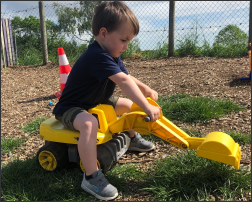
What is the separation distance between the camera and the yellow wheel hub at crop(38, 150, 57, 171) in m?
2.39

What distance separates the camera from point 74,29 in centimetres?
951

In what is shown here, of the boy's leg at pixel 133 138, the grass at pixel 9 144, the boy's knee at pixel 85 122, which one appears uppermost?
the boy's knee at pixel 85 122

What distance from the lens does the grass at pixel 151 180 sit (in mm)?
1919

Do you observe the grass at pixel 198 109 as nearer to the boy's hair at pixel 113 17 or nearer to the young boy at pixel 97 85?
the young boy at pixel 97 85

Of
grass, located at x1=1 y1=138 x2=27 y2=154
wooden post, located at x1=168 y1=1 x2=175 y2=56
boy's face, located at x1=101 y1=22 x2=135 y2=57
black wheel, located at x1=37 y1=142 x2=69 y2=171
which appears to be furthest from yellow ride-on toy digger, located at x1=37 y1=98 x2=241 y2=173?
wooden post, located at x1=168 y1=1 x2=175 y2=56

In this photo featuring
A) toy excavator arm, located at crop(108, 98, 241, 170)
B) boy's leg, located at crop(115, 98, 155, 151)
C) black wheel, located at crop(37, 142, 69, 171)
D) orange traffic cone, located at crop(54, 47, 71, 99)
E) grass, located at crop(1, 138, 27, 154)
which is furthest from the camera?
orange traffic cone, located at crop(54, 47, 71, 99)

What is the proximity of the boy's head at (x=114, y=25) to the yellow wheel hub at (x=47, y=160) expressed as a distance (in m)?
1.12

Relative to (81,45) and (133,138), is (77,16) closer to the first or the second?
(81,45)

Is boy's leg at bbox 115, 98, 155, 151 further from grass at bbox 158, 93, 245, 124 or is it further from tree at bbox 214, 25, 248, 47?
tree at bbox 214, 25, 248, 47

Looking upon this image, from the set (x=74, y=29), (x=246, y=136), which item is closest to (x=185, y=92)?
(x=246, y=136)

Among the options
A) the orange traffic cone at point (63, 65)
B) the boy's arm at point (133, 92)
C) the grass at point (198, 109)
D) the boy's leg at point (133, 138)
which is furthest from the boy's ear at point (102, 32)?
the orange traffic cone at point (63, 65)

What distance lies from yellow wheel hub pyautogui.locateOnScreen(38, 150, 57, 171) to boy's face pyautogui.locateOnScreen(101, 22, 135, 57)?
3.67ft

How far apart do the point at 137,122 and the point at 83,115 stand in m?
0.46

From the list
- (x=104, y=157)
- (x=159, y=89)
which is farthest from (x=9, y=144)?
(x=159, y=89)
